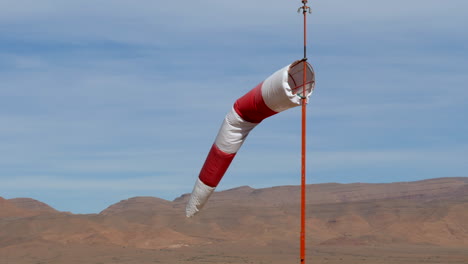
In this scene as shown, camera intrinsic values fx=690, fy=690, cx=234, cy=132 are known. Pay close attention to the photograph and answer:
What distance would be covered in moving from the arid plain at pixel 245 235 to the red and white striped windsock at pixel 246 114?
41.2 metres

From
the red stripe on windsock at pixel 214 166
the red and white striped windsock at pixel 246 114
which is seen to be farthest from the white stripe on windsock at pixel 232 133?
the red stripe on windsock at pixel 214 166

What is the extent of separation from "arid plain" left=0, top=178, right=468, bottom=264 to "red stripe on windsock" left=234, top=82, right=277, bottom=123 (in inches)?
1665

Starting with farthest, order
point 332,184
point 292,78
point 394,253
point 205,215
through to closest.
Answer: point 332,184, point 205,215, point 394,253, point 292,78

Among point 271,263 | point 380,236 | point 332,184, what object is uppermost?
point 332,184

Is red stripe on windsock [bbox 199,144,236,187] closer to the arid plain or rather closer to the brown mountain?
the arid plain

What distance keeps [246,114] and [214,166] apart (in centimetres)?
155

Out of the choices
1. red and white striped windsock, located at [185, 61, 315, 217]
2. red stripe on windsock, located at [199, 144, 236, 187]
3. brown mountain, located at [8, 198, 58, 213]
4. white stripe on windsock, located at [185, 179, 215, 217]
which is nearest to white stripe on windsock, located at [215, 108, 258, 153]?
red and white striped windsock, located at [185, 61, 315, 217]

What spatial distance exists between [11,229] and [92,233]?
10315 mm

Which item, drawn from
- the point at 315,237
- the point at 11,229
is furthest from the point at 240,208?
the point at 11,229

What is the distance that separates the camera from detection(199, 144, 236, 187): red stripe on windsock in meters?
15.0

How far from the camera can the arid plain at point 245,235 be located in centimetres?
6350

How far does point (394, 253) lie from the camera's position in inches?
2616

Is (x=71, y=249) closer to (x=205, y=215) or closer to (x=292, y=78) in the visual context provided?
(x=205, y=215)

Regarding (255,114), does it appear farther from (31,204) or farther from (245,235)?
(31,204)
